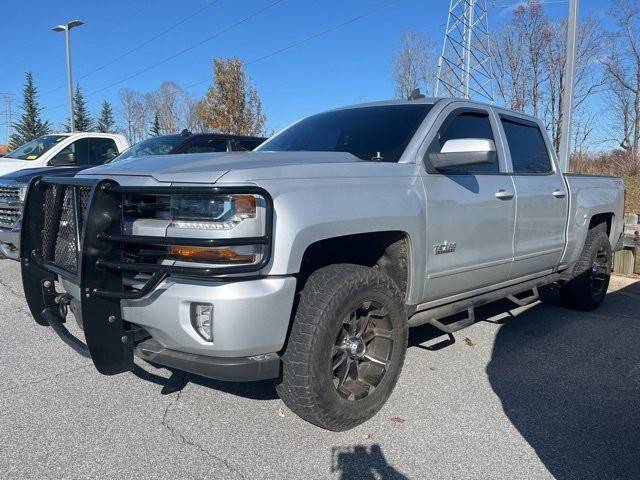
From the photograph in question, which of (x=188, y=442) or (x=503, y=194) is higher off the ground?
(x=503, y=194)

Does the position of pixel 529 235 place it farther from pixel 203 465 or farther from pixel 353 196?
pixel 203 465

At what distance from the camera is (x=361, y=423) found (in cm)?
321

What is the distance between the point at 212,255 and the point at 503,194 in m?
2.51

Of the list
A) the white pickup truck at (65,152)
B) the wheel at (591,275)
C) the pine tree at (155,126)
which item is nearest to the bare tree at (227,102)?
the white pickup truck at (65,152)

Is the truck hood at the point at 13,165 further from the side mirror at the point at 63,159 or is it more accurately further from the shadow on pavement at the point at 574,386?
the shadow on pavement at the point at 574,386

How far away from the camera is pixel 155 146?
819 centimetres

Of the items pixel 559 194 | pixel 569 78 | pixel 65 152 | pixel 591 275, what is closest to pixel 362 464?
pixel 559 194

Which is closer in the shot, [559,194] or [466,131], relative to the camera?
[466,131]

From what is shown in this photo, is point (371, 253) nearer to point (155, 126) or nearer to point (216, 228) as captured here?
point (216, 228)

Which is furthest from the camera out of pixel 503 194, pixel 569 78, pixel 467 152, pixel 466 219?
pixel 569 78

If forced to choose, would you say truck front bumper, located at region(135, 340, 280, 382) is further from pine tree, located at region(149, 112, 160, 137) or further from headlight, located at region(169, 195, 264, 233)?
pine tree, located at region(149, 112, 160, 137)

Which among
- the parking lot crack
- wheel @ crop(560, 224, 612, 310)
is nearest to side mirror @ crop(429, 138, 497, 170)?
the parking lot crack

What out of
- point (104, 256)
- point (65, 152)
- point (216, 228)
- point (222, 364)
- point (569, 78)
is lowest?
point (222, 364)

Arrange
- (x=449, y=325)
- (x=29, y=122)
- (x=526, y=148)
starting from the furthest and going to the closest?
(x=29, y=122) < (x=526, y=148) < (x=449, y=325)
